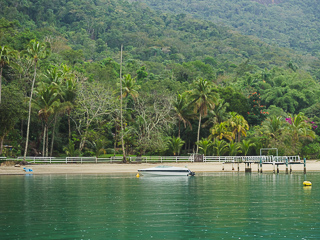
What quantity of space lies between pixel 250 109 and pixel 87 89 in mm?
29894

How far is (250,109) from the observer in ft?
261

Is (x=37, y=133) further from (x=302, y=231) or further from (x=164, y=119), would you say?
(x=302, y=231)

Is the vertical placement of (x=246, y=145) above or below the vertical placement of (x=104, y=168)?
above

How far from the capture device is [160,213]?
71.7ft

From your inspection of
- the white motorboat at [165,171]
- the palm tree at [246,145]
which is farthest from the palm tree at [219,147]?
the white motorboat at [165,171]

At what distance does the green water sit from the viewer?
1709 centimetres

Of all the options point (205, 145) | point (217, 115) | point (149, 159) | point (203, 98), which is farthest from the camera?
point (217, 115)

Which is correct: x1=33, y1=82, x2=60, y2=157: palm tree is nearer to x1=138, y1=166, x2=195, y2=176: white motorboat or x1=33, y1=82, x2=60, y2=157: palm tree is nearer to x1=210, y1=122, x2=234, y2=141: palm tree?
x1=138, y1=166, x2=195, y2=176: white motorboat

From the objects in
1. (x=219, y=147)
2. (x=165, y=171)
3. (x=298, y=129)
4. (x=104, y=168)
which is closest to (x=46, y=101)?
(x=104, y=168)

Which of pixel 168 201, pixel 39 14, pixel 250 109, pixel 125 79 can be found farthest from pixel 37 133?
pixel 39 14

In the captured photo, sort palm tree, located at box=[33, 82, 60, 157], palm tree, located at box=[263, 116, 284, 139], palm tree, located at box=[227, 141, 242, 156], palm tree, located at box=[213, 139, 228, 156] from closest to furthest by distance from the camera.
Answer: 1. palm tree, located at box=[33, 82, 60, 157]
2. palm tree, located at box=[213, 139, 228, 156]
3. palm tree, located at box=[227, 141, 242, 156]
4. palm tree, located at box=[263, 116, 284, 139]

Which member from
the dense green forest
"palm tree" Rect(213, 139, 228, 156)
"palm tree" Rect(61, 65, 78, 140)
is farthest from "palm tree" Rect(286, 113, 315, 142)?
"palm tree" Rect(61, 65, 78, 140)

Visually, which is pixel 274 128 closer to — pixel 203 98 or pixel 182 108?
pixel 203 98

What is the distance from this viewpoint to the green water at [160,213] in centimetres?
1709
